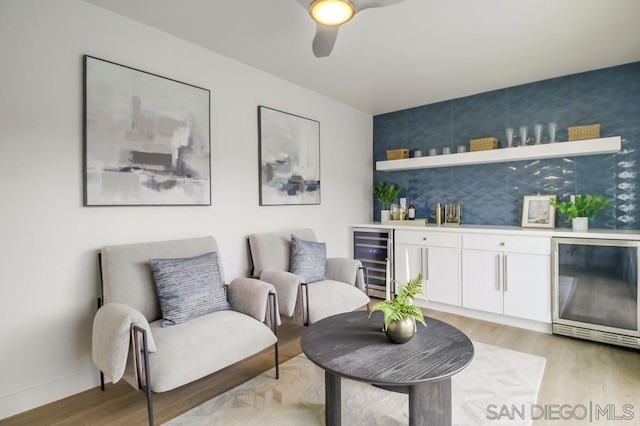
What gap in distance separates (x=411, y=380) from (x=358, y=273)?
1.92 meters

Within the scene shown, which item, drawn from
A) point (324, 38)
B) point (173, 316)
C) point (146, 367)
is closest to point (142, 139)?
point (173, 316)

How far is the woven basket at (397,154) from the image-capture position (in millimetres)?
4469

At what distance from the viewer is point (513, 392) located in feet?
7.02

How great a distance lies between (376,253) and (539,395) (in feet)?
7.71

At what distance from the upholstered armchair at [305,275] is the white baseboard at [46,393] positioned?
1.34 m

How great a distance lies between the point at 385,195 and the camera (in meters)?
4.70

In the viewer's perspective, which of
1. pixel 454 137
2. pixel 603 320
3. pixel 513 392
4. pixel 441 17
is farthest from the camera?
pixel 454 137

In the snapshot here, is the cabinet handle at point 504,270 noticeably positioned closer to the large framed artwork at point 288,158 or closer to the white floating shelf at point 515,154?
the white floating shelf at point 515,154

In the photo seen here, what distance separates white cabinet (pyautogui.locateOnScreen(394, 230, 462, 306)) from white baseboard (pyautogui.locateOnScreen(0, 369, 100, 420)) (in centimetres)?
288

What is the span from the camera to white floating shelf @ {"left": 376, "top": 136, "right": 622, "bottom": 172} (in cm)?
310

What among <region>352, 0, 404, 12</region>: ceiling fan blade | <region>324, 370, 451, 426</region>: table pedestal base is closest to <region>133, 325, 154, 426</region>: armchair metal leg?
<region>324, 370, 451, 426</region>: table pedestal base

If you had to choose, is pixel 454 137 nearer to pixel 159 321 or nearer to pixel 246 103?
pixel 246 103

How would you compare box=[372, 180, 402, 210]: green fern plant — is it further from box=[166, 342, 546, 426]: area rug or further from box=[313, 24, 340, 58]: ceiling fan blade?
box=[313, 24, 340, 58]: ceiling fan blade

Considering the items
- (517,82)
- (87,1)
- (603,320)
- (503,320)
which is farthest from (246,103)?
(603,320)
